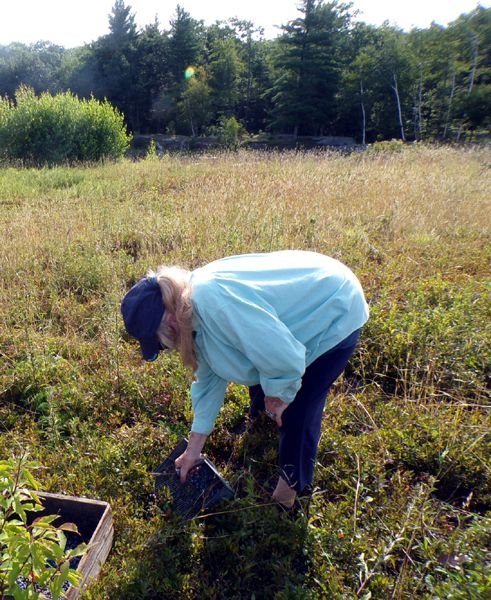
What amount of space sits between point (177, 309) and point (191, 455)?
884mm

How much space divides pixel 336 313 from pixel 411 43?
37.0 metres

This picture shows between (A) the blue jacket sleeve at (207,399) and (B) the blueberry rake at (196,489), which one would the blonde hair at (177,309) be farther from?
(B) the blueberry rake at (196,489)

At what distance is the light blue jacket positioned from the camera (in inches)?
64.2

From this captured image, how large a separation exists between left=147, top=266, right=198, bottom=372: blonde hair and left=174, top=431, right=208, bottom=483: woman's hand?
0.53 meters

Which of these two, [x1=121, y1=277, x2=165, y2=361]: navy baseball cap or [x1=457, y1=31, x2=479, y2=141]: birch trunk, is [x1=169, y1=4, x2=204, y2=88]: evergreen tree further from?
[x1=121, y1=277, x2=165, y2=361]: navy baseball cap

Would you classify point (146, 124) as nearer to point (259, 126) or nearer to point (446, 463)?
point (259, 126)

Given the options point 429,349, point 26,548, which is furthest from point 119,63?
point 26,548

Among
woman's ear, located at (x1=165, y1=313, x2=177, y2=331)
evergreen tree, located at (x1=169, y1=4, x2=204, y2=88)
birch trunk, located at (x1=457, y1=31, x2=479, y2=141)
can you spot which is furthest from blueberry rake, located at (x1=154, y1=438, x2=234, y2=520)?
evergreen tree, located at (x1=169, y1=4, x2=204, y2=88)

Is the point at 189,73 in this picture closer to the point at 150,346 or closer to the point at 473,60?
the point at 473,60

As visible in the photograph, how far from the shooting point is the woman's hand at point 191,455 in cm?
212

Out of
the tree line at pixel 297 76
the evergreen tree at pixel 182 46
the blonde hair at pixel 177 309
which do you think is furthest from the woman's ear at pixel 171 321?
the evergreen tree at pixel 182 46

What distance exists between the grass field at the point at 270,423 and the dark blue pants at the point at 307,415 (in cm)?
25

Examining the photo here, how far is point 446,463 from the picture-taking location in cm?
247

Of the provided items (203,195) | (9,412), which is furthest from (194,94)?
(9,412)
